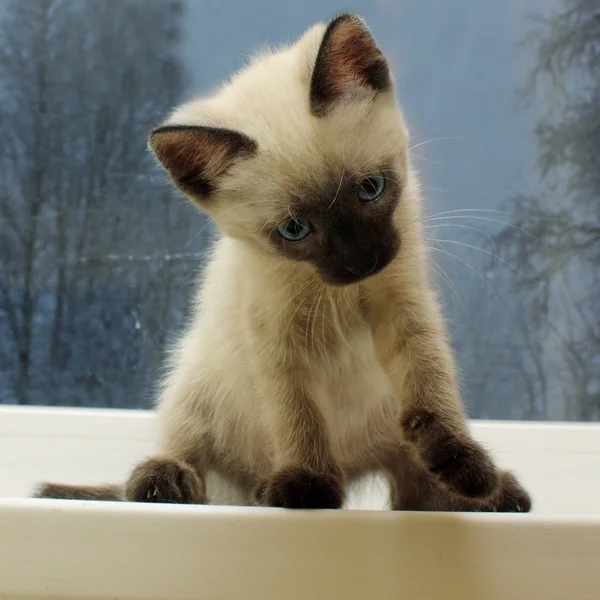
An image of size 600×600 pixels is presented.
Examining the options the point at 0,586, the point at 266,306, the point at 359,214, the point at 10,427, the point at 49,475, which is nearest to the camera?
the point at 0,586

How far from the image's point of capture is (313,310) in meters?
1.20

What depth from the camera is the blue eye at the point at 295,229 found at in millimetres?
1075

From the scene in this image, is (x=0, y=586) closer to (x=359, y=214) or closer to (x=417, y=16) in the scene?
(x=359, y=214)

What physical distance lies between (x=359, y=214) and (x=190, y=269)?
29.1 inches

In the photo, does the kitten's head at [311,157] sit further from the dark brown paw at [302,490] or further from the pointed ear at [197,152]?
the dark brown paw at [302,490]

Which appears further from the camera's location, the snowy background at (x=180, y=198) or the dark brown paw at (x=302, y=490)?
the snowy background at (x=180, y=198)

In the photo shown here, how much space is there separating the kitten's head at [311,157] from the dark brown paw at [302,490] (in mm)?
279

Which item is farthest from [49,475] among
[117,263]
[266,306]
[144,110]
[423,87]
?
[423,87]

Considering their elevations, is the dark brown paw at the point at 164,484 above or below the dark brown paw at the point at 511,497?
below

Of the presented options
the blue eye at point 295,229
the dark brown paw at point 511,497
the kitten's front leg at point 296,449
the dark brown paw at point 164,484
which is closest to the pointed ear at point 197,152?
the blue eye at point 295,229

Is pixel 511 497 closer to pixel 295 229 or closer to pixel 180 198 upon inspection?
pixel 295 229

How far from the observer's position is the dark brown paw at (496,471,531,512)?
1094 mm

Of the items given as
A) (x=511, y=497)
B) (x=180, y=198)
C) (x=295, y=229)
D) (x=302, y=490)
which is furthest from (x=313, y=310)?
(x=180, y=198)

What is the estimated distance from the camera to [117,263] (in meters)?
1.71
